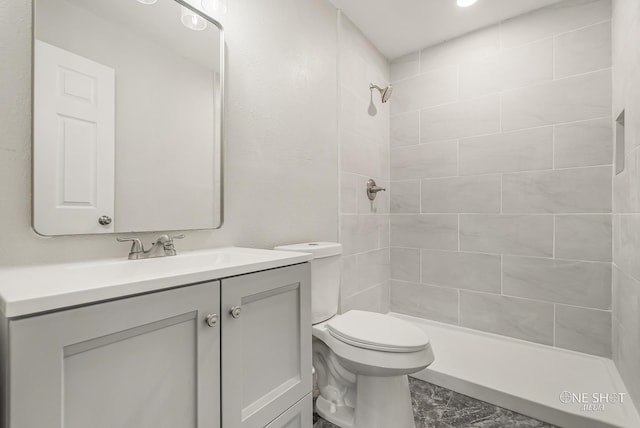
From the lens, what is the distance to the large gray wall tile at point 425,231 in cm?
243

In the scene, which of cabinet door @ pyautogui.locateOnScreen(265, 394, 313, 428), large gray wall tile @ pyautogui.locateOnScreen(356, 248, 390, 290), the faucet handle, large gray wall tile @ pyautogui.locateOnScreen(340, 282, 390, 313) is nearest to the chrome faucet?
the faucet handle

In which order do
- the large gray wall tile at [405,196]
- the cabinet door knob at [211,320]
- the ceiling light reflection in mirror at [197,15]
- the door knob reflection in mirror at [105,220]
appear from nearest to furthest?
the cabinet door knob at [211,320] < the door knob reflection in mirror at [105,220] < the ceiling light reflection in mirror at [197,15] < the large gray wall tile at [405,196]

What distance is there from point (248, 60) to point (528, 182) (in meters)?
1.94

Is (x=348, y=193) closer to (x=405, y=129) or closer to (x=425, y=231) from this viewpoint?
(x=425, y=231)

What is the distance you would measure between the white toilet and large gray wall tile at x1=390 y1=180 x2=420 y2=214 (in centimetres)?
120

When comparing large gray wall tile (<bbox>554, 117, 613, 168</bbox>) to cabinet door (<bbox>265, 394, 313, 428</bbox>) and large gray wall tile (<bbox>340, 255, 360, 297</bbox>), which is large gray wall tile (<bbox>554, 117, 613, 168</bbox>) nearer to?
large gray wall tile (<bbox>340, 255, 360, 297</bbox>)

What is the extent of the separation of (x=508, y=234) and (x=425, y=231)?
0.58 m

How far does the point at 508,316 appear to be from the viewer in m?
2.19

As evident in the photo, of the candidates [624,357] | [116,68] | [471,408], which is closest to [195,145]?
[116,68]

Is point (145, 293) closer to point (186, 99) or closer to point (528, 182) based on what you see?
point (186, 99)

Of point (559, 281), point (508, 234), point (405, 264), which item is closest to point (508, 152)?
point (508, 234)

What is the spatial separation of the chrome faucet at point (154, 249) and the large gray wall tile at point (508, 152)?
210 cm

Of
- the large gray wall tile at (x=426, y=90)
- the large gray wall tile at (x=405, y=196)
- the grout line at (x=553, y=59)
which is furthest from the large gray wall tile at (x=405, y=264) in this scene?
the grout line at (x=553, y=59)

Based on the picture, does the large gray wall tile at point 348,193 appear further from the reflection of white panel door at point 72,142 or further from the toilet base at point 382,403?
the reflection of white panel door at point 72,142
